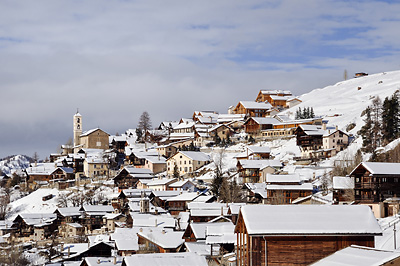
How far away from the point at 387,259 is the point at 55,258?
48864 mm

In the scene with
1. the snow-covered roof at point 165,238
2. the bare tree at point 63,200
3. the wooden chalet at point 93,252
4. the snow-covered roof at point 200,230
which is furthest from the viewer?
the bare tree at point 63,200

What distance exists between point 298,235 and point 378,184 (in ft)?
97.2

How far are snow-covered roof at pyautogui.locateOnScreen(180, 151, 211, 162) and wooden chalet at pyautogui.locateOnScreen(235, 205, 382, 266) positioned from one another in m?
71.5

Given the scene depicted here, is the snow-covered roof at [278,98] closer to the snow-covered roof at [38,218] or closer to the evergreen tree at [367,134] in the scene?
the evergreen tree at [367,134]

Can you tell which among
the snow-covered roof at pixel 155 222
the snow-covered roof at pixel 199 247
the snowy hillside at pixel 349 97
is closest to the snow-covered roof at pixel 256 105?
the snowy hillside at pixel 349 97

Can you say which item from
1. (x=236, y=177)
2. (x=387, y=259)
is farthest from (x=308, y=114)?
(x=387, y=259)

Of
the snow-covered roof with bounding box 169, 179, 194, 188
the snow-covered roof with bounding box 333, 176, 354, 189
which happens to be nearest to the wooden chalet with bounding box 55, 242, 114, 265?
the snow-covered roof with bounding box 333, 176, 354, 189

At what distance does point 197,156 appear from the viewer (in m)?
103

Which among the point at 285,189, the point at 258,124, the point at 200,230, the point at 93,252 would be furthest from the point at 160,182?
the point at 200,230

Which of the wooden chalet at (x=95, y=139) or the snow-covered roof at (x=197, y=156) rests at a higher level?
the wooden chalet at (x=95, y=139)

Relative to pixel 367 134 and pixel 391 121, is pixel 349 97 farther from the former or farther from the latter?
pixel 391 121

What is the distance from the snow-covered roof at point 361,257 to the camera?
75.7ft

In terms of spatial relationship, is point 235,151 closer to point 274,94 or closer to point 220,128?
point 220,128

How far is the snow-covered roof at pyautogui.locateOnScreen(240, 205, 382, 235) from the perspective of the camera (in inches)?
1167
